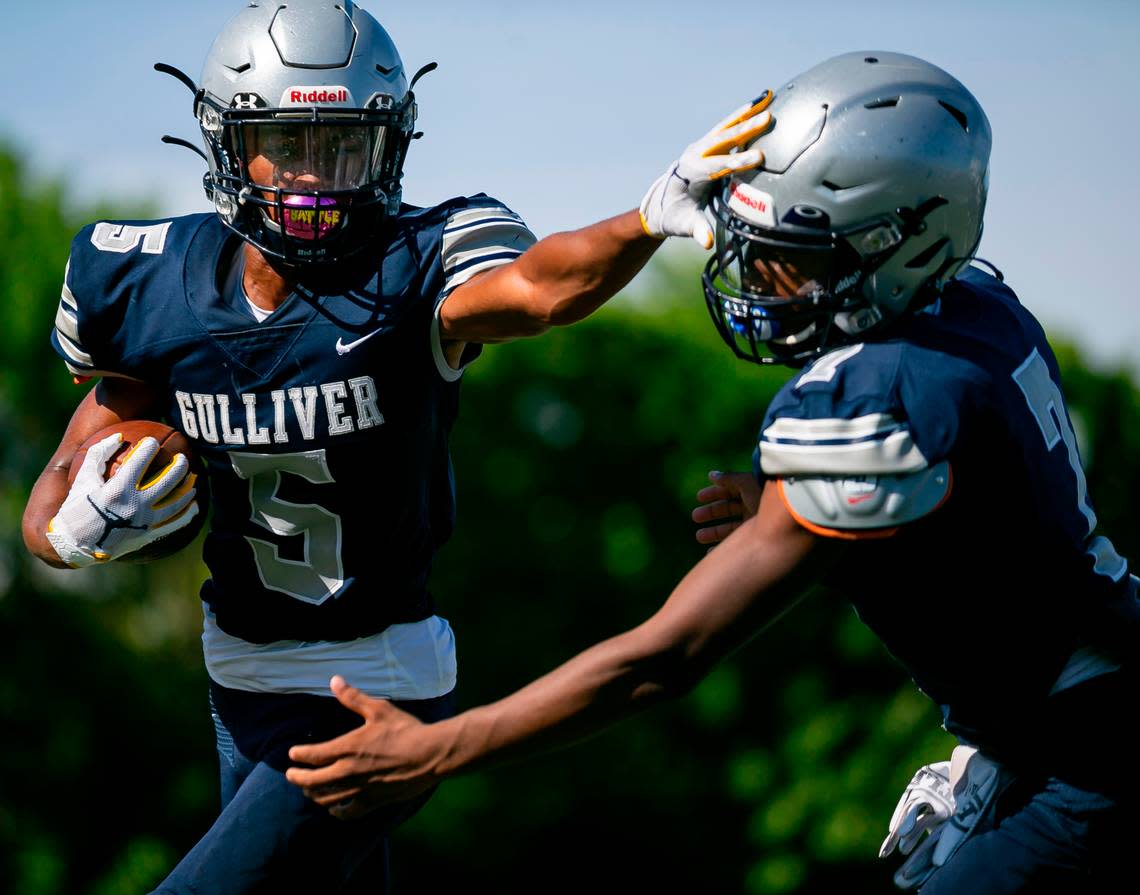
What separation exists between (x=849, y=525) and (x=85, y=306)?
2.11 m

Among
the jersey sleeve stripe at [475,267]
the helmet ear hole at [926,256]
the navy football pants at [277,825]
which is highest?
the helmet ear hole at [926,256]

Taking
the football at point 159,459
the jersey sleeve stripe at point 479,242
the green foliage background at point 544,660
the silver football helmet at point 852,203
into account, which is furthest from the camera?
the green foliage background at point 544,660

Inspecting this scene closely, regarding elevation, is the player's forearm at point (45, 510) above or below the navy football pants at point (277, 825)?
above

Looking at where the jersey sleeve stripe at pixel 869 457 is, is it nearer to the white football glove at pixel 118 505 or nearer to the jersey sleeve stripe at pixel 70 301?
the white football glove at pixel 118 505

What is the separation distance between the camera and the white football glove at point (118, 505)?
3670mm

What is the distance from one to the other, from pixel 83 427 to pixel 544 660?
15.1 ft

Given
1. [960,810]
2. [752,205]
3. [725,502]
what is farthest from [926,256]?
[960,810]

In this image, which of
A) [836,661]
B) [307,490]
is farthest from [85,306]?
[836,661]

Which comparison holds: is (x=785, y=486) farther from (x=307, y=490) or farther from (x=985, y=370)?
(x=307, y=490)

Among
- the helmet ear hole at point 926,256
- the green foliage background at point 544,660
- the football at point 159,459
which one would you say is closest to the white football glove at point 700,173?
Answer: the helmet ear hole at point 926,256

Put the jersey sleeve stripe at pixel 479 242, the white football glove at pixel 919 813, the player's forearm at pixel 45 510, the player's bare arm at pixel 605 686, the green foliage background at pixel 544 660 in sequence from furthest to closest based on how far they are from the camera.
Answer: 1. the green foliage background at pixel 544 660
2. the player's forearm at pixel 45 510
3. the jersey sleeve stripe at pixel 479 242
4. the white football glove at pixel 919 813
5. the player's bare arm at pixel 605 686

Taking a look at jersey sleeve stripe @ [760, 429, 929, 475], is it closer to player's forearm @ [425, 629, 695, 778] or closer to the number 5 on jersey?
player's forearm @ [425, 629, 695, 778]

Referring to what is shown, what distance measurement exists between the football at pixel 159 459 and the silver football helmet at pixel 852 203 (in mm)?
1494

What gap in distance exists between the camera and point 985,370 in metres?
2.93
